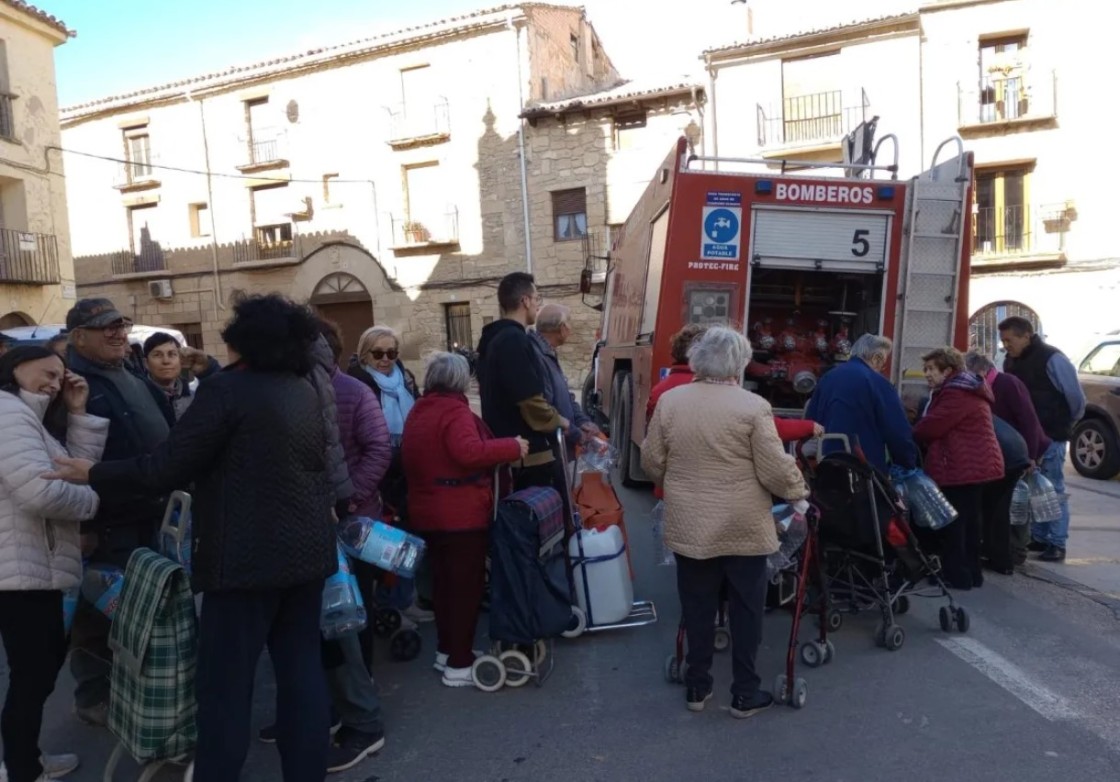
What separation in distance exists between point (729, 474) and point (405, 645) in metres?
1.99

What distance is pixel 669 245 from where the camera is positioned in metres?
6.81

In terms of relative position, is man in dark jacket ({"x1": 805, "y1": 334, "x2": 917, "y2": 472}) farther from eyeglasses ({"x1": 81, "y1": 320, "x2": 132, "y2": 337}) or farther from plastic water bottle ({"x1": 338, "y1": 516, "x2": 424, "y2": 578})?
eyeglasses ({"x1": 81, "y1": 320, "x2": 132, "y2": 337})

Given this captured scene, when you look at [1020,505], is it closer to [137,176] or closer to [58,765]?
[58,765]

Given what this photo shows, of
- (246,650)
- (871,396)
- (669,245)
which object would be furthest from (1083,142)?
(246,650)

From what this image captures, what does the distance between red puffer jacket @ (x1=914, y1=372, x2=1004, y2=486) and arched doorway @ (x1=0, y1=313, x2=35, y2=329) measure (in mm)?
17532

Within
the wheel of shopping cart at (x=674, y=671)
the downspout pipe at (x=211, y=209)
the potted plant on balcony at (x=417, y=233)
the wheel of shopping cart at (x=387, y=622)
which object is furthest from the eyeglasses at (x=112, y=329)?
the downspout pipe at (x=211, y=209)

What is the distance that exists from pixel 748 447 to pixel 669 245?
3541mm

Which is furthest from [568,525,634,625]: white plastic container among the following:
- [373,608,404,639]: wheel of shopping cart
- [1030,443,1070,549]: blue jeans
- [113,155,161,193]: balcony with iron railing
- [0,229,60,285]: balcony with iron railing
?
[113,155,161,193]: balcony with iron railing

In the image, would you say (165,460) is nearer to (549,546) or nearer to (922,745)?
(549,546)

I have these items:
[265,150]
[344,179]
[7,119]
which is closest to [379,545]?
[7,119]

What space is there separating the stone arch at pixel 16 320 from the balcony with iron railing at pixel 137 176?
11598 millimetres

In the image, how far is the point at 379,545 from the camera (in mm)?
3574

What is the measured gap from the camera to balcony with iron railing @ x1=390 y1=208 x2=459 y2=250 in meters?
24.0

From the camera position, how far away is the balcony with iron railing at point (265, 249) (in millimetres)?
25891
